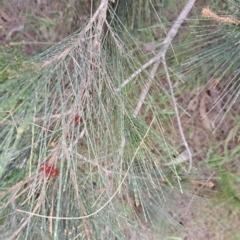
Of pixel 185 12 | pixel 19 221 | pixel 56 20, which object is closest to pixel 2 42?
pixel 56 20

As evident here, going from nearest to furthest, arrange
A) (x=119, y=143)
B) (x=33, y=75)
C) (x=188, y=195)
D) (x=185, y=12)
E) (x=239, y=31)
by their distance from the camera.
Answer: (x=33, y=75) < (x=119, y=143) < (x=239, y=31) < (x=185, y=12) < (x=188, y=195)

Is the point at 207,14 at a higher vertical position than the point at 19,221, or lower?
Answer: higher

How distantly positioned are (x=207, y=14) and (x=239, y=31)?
0.62ft

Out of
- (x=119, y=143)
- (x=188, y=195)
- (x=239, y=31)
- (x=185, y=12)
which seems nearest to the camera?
(x=119, y=143)

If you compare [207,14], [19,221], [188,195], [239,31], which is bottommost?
[188,195]

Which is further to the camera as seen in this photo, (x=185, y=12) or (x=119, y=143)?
Result: (x=185, y=12)

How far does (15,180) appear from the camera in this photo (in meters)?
0.87

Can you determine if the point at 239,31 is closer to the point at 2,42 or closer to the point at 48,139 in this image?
the point at 48,139

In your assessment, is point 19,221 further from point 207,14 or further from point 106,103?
point 207,14

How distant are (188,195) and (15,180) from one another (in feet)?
2.14

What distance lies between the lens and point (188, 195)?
1.33 m

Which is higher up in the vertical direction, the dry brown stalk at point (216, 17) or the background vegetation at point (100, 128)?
the dry brown stalk at point (216, 17)

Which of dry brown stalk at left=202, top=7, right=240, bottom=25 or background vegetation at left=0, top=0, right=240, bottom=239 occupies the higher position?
dry brown stalk at left=202, top=7, right=240, bottom=25

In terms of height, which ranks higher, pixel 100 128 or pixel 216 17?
pixel 216 17
